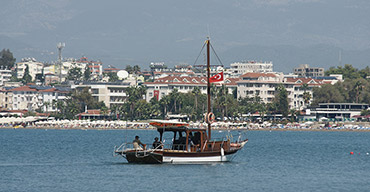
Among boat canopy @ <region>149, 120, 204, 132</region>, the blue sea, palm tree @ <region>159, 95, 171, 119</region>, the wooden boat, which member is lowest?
the blue sea

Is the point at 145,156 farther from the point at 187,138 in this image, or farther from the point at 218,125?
the point at 218,125

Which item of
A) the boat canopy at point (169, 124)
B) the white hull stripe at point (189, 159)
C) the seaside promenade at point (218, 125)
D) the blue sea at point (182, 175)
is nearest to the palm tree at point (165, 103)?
the seaside promenade at point (218, 125)

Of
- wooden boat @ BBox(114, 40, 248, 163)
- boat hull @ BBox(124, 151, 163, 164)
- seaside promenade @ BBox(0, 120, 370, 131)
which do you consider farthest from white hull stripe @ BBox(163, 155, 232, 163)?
seaside promenade @ BBox(0, 120, 370, 131)

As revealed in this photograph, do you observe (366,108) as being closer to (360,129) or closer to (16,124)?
(360,129)

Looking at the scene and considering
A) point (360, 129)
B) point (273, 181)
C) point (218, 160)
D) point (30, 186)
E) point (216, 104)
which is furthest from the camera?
point (216, 104)

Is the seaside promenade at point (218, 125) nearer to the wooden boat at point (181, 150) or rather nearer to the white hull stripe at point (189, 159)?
the white hull stripe at point (189, 159)

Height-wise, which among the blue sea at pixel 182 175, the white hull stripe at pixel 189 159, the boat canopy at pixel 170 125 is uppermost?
the boat canopy at pixel 170 125

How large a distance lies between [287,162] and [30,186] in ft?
88.7

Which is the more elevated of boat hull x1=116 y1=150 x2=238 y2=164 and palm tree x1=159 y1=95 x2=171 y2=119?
palm tree x1=159 y1=95 x2=171 y2=119

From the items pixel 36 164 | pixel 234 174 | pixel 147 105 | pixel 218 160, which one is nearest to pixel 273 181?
pixel 234 174

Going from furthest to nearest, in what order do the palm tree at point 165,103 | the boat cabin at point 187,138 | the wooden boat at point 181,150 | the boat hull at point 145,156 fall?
the palm tree at point 165,103, the boat cabin at point 187,138, the wooden boat at point 181,150, the boat hull at point 145,156

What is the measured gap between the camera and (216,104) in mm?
185625

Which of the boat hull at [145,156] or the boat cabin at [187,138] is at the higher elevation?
the boat cabin at [187,138]

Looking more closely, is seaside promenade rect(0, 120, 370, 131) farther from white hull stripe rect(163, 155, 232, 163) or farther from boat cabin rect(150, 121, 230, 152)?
boat cabin rect(150, 121, 230, 152)
